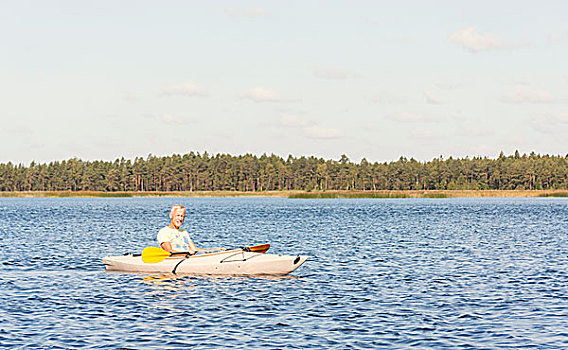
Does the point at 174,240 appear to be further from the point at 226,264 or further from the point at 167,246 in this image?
the point at 226,264

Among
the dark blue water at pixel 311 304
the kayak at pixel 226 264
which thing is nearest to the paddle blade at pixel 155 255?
the kayak at pixel 226 264

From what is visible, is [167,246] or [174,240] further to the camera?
[174,240]

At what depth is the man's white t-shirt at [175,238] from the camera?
84.5ft

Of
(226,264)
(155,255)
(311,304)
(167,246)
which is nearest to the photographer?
(311,304)

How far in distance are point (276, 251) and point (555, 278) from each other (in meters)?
16.2

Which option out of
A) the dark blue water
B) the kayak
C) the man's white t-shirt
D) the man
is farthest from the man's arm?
the dark blue water

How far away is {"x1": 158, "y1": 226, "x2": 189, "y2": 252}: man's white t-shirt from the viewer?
25747mm

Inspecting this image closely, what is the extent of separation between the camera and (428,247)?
39.0m

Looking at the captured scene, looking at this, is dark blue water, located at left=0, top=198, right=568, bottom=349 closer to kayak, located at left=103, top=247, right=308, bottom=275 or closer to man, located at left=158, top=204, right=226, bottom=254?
kayak, located at left=103, top=247, right=308, bottom=275

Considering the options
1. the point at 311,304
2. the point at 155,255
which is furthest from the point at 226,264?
the point at 311,304

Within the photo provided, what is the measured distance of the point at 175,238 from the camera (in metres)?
26.0

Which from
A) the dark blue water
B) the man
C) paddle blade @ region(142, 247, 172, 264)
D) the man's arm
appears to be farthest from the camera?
paddle blade @ region(142, 247, 172, 264)

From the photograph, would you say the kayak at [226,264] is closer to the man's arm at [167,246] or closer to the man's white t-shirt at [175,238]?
the man's arm at [167,246]

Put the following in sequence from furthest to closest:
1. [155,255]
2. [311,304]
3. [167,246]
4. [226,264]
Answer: [155,255], [167,246], [226,264], [311,304]
